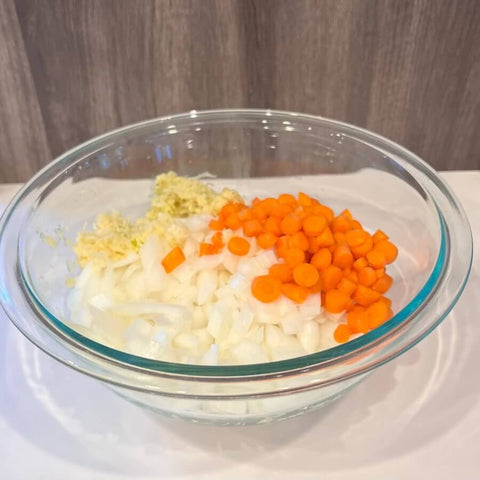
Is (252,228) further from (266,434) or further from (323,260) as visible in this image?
(266,434)

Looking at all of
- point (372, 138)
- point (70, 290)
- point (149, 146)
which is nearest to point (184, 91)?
point (149, 146)

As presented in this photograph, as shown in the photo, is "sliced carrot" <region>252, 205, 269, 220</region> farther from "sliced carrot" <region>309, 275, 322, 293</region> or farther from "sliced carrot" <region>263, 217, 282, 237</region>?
"sliced carrot" <region>309, 275, 322, 293</region>

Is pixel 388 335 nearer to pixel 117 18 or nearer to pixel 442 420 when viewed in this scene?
pixel 442 420

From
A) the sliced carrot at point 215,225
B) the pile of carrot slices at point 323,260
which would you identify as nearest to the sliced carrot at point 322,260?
the pile of carrot slices at point 323,260

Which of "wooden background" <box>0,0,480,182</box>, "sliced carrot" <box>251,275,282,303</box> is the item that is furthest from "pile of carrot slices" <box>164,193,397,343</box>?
"wooden background" <box>0,0,480,182</box>

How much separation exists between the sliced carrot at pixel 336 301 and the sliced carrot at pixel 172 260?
0.91 ft

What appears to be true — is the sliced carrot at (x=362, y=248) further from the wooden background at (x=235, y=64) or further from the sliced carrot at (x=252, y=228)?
the wooden background at (x=235, y=64)

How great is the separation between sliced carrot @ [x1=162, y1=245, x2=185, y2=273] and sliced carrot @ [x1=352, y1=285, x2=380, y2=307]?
317mm

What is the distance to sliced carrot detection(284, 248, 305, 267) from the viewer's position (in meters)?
0.91

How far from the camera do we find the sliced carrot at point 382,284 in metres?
0.92

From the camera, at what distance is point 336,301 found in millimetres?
891

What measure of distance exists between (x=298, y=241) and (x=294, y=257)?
0.03 meters

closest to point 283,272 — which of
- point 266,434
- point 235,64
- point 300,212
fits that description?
point 300,212

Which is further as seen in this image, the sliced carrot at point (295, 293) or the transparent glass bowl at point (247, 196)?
the sliced carrot at point (295, 293)
